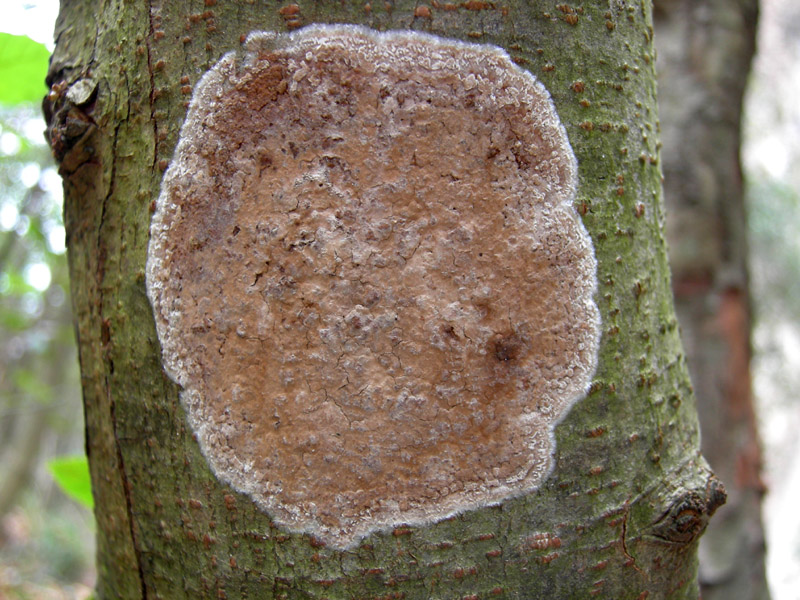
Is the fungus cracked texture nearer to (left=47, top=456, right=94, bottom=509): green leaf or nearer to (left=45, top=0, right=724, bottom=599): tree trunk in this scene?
(left=45, top=0, right=724, bottom=599): tree trunk

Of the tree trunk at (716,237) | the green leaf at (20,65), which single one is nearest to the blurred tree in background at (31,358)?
the green leaf at (20,65)

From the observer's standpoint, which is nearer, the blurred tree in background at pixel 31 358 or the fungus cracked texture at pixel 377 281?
the fungus cracked texture at pixel 377 281

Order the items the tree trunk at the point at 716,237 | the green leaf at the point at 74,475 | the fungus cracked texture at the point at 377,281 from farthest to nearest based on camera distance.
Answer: the tree trunk at the point at 716,237
the green leaf at the point at 74,475
the fungus cracked texture at the point at 377,281

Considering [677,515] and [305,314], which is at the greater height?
[305,314]

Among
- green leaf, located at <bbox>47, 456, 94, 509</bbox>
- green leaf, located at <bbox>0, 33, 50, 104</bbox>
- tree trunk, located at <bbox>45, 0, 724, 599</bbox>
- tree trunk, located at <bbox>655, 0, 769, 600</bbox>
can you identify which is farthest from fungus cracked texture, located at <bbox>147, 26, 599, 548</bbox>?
tree trunk, located at <bbox>655, 0, 769, 600</bbox>

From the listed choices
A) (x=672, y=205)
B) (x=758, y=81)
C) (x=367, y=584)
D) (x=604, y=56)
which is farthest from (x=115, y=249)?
(x=758, y=81)

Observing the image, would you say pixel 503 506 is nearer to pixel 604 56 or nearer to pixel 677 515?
pixel 677 515

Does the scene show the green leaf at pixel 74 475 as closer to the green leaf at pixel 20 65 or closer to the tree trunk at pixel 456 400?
the tree trunk at pixel 456 400
